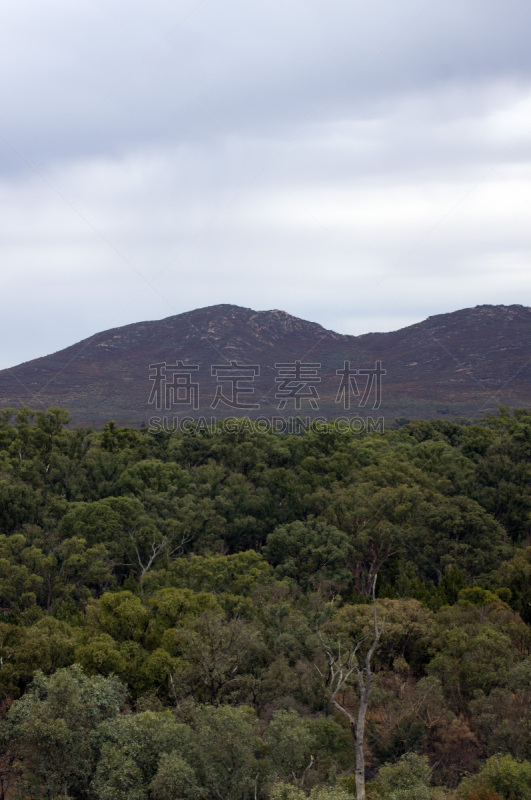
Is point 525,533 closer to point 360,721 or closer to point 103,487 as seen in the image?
point 103,487

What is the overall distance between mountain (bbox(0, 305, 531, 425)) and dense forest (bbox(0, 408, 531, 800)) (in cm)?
4777

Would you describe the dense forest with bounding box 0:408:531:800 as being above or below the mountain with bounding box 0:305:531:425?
below

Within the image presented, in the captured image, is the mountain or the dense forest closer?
the dense forest

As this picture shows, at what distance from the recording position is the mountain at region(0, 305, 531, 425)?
11369 cm

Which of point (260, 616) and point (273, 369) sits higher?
point (273, 369)

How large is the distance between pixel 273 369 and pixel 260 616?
110 m

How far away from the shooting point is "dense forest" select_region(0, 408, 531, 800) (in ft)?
58.6

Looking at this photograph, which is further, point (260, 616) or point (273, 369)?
point (273, 369)

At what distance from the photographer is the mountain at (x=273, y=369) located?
11369 centimetres

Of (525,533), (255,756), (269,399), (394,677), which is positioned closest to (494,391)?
(269,399)

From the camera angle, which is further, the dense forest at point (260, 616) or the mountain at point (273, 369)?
the mountain at point (273, 369)

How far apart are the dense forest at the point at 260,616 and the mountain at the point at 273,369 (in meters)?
47.8

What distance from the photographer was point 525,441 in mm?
56344

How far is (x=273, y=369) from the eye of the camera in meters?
140
